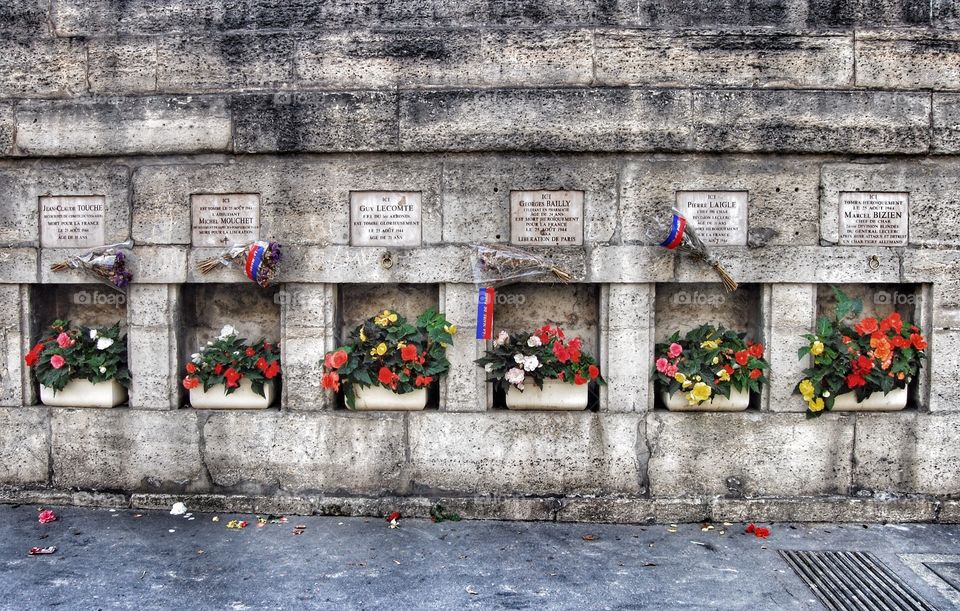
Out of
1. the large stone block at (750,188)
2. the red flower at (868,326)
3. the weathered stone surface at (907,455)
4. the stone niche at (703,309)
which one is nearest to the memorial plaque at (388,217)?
the large stone block at (750,188)

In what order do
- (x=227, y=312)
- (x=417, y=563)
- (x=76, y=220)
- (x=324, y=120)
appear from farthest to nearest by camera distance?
1. (x=227, y=312)
2. (x=76, y=220)
3. (x=324, y=120)
4. (x=417, y=563)

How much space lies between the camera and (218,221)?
508 centimetres

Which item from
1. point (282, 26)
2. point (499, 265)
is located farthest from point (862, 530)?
point (282, 26)

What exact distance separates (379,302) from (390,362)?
647 mm

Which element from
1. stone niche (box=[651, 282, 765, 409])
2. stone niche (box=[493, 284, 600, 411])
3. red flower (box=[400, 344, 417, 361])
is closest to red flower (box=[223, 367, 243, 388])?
red flower (box=[400, 344, 417, 361])

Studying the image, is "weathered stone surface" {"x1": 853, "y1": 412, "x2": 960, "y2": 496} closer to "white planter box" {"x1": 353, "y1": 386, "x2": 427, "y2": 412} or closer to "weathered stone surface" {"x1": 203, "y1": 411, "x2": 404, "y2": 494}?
"white planter box" {"x1": 353, "y1": 386, "x2": 427, "y2": 412}

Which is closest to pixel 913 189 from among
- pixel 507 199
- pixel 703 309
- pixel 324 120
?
pixel 703 309

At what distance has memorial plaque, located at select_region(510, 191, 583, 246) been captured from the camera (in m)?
4.96

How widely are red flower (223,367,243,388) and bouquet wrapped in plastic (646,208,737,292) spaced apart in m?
3.54

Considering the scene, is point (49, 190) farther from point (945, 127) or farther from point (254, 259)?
point (945, 127)

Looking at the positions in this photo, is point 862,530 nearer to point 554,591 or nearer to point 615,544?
point 615,544

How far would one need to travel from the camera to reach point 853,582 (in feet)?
13.0

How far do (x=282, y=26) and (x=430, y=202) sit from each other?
1.98 m

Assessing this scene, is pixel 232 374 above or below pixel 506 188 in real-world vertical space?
below
